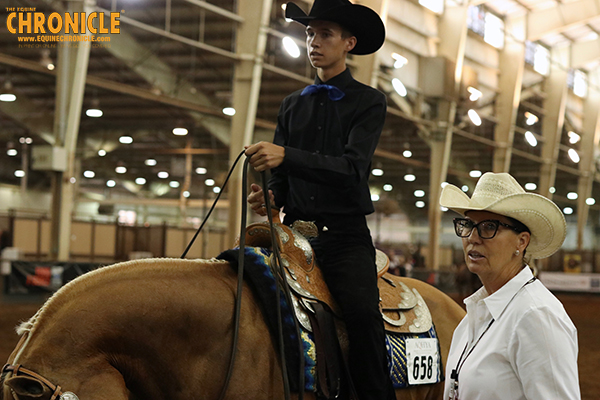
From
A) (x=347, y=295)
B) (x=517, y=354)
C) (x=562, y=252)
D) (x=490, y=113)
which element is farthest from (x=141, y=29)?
(x=562, y=252)

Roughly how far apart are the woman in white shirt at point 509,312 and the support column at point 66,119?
1172cm

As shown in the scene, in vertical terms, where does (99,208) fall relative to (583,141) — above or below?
below

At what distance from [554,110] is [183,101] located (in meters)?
20.5

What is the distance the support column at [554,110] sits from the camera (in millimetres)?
31219

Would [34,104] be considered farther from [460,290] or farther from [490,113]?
[490,113]

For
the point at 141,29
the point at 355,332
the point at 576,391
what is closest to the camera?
the point at 576,391

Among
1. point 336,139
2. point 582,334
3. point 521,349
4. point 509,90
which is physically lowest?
point 582,334

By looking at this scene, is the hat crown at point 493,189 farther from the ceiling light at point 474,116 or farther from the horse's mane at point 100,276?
the ceiling light at point 474,116

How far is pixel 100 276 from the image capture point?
218cm

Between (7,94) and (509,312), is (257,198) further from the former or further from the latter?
(7,94)

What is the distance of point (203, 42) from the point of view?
17.2 m

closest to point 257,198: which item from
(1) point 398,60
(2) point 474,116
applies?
(2) point 474,116

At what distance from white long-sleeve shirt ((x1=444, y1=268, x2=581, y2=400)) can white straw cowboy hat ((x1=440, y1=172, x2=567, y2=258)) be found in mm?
116

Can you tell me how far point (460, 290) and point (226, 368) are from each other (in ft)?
65.2
